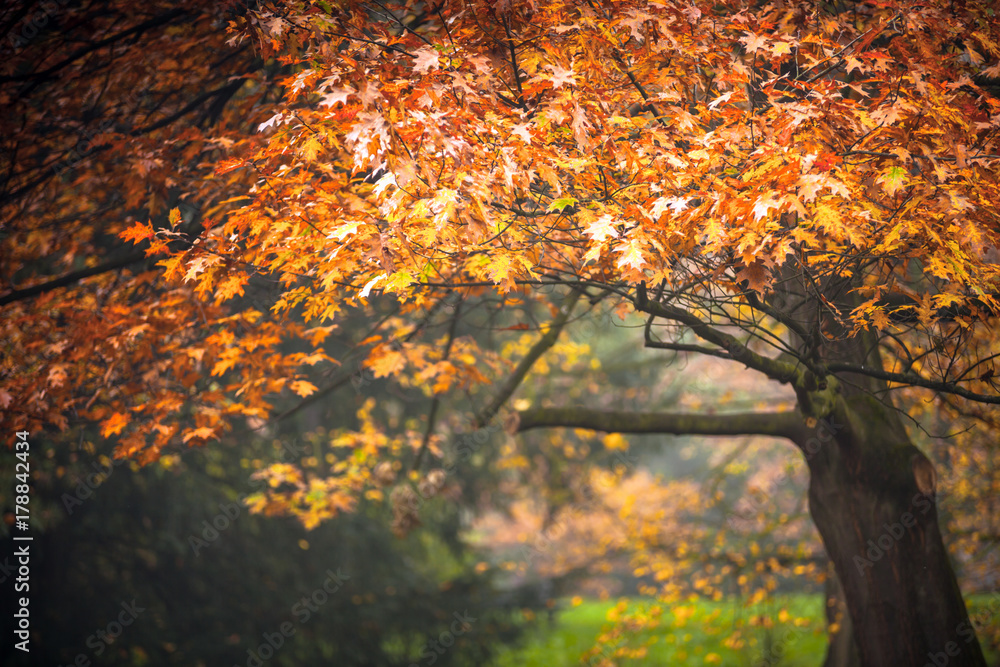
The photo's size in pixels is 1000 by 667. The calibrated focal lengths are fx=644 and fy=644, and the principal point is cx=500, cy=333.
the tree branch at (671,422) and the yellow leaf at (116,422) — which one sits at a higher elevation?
the tree branch at (671,422)

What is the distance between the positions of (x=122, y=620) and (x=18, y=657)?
1.05 m

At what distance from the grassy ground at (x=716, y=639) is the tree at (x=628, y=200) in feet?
11.4

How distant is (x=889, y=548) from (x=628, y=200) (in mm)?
3059

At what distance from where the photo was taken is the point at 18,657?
7410 mm

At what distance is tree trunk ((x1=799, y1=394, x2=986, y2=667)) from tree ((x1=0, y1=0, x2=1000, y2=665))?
1 centimetres

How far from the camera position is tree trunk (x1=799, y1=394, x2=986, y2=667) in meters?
4.24

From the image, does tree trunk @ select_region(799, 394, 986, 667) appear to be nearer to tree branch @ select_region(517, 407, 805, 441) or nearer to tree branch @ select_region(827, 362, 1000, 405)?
tree branch @ select_region(517, 407, 805, 441)

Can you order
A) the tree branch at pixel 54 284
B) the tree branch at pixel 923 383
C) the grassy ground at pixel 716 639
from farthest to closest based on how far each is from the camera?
1. the grassy ground at pixel 716 639
2. the tree branch at pixel 54 284
3. the tree branch at pixel 923 383

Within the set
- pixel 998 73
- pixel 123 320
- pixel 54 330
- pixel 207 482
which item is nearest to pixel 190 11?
pixel 123 320

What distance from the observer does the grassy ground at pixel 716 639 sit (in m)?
8.34

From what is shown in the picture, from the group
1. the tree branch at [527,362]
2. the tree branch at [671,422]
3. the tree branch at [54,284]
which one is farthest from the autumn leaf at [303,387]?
the tree branch at [671,422]

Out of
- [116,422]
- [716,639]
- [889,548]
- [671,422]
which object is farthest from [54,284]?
[716,639]

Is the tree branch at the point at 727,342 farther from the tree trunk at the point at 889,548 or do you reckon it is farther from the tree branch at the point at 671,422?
the tree branch at the point at 671,422

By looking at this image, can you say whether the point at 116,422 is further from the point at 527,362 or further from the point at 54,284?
the point at 527,362
